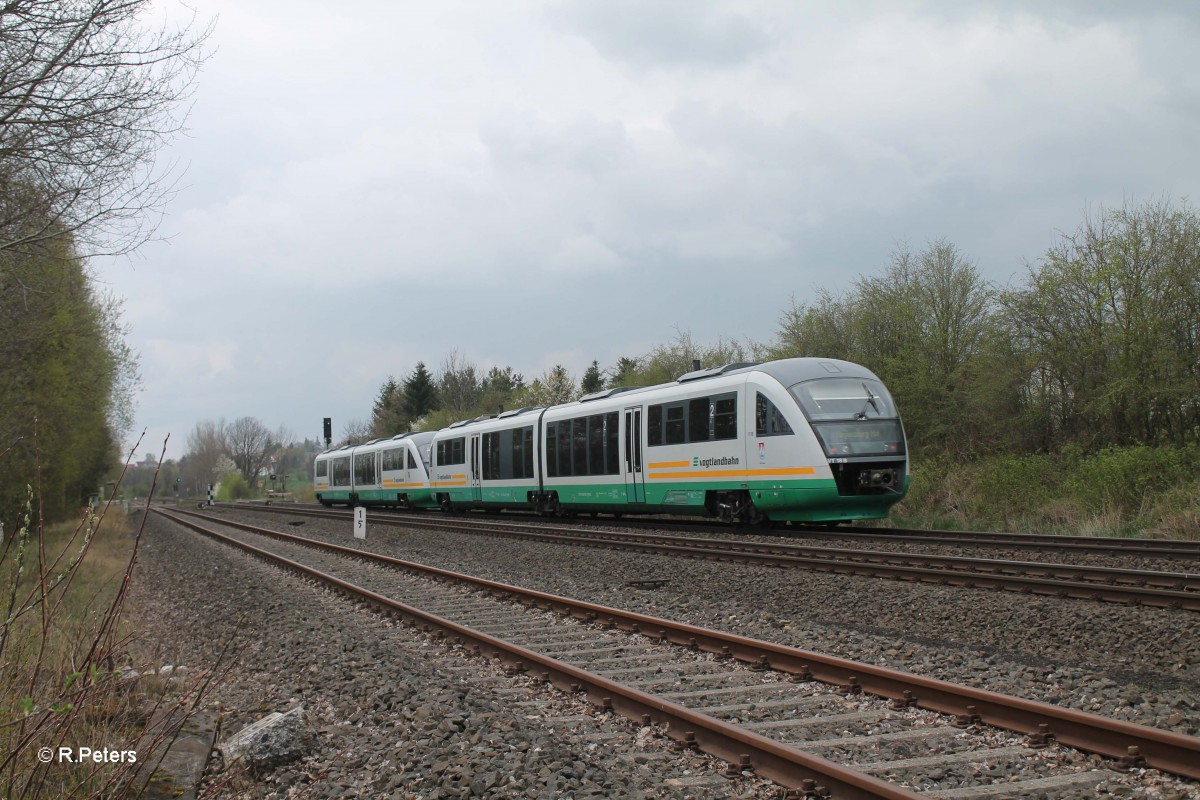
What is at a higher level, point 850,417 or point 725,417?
point 725,417

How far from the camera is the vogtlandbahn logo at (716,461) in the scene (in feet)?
54.4

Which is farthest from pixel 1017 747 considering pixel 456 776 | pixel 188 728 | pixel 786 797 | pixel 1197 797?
pixel 188 728

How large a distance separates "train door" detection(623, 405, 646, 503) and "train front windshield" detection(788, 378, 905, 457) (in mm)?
4574

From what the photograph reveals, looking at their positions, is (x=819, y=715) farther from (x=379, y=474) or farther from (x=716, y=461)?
(x=379, y=474)

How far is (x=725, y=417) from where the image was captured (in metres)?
16.8

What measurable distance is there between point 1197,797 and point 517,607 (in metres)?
7.04

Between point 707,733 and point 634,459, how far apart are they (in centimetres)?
1451

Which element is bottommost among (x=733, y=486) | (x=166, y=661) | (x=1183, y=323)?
(x=166, y=661)

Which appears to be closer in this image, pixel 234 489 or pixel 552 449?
pixel 552 449

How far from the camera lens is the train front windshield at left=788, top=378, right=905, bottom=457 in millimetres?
15109

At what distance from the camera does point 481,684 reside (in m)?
6.65

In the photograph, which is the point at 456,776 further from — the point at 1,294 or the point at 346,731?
the point at 1,294

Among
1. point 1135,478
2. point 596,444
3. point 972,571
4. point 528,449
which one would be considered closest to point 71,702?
point 972,571

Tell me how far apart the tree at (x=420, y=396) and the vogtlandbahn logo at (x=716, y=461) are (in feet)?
186
